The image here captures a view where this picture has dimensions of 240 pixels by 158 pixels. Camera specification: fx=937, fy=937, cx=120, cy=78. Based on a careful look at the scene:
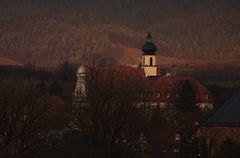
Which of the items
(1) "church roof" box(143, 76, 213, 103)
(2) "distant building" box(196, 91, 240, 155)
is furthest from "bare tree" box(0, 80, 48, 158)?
(1) "church roof" box(143, 76, 213, 103)

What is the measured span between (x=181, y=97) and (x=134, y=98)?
37633mm

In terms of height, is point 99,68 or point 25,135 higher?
point 99,68

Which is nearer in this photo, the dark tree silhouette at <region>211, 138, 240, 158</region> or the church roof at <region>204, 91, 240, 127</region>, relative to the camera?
the dark tree silhouette at <region>211, 138, 240, 158</region>

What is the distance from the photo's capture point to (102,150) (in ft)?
154

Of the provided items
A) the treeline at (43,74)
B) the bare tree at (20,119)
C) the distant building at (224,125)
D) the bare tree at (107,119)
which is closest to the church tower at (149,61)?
the treeline at (43,74)

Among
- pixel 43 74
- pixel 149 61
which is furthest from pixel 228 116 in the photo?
pixel 43 74

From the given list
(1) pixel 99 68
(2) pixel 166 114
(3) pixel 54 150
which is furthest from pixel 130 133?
Result: (2) pixel 166 114

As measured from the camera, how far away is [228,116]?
64.6 m

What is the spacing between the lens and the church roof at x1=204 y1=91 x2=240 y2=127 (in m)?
63.6

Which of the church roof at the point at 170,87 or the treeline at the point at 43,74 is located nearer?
the church roof at the point at 170,87

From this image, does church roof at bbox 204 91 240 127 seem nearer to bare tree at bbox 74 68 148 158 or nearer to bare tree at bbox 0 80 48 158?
bare tree at bbox 0 80 48 158

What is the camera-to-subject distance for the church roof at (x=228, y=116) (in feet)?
209

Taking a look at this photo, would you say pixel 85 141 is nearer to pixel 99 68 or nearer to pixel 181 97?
pixel 99 68

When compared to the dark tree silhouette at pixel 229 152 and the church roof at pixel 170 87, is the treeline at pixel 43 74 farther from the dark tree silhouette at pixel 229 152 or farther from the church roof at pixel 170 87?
the dark tree silhouette at pixel 229 152
